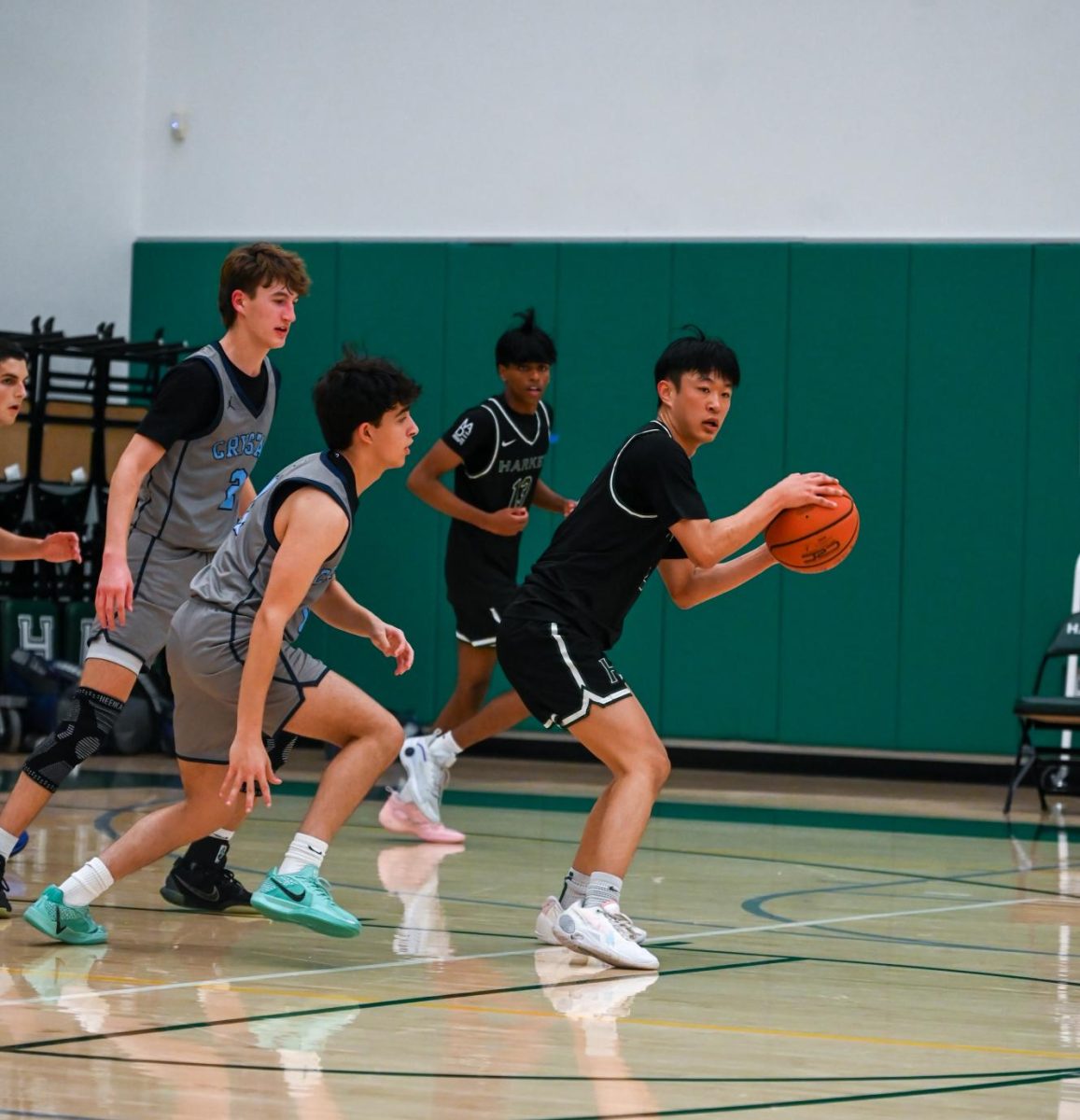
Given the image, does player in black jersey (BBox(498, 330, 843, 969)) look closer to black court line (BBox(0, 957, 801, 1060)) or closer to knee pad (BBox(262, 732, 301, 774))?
black court line (BBox(0, 957, 801, 1060))

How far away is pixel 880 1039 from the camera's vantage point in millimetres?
3500

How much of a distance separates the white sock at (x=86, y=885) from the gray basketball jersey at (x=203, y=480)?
2.99ft

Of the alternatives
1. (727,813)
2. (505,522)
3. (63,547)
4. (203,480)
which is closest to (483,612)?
(505,522)

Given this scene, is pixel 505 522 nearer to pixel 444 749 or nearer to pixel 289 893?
pixel 444 749

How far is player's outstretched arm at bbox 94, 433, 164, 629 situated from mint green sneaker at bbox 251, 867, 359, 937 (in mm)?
777

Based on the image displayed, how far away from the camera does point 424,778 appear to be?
21.4 ft

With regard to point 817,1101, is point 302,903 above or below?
above

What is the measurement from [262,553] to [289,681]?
286 mm

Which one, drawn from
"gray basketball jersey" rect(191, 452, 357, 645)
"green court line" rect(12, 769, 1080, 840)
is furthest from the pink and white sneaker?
"gray basketball jersey" rect(191, 452, 357, 645)

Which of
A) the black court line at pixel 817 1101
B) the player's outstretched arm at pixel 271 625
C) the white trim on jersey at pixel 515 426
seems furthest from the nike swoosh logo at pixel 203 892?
the white trim on jersey at pixel 515 426

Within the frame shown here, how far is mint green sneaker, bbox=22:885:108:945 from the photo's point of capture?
4.14 metres

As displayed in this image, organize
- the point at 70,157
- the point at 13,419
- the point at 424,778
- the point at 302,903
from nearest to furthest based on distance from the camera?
the point at 302,903 → the point at 13,419 → the point at 424,778 → the point at 70,157

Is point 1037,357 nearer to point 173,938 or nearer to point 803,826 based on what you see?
point 803,826

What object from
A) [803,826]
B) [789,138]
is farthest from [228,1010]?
[789,138]
